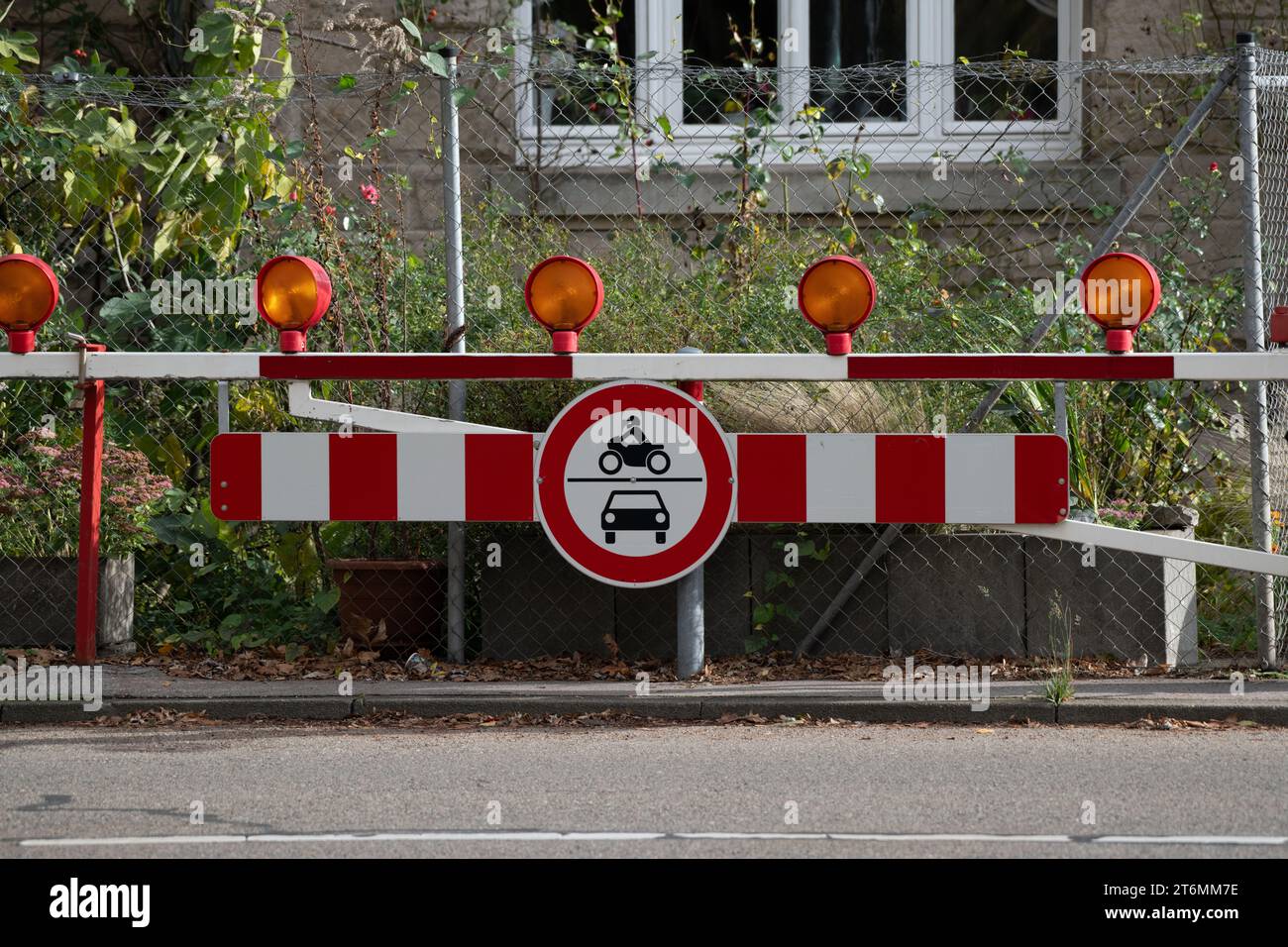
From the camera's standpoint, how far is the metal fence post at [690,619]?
603 centimetres

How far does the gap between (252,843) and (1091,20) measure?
299 inches

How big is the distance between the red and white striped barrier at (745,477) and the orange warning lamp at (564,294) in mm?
→ 483

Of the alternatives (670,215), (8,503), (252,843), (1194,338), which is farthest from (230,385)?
(1194,338)

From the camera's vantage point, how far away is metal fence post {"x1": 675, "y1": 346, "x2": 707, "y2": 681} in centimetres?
603

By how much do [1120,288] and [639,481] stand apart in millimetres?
1845

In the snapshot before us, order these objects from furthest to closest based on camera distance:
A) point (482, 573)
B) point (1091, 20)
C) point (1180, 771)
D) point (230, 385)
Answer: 1. point (1091, 20)
2. point (230, 385)
3. point (482, 573)
4. point (1180, 771)

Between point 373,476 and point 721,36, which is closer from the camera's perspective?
point 373,476

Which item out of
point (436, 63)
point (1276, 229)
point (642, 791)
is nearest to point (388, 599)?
point (436, 63)

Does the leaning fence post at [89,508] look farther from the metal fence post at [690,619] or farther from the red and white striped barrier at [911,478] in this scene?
the red and white striped barrier at [911,478]

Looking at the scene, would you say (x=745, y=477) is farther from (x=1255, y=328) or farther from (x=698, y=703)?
(x=1255, y=328)

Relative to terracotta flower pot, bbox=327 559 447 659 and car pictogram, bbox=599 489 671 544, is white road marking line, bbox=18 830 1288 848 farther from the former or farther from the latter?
terracotta flower pot, bbox=327 559 447 659

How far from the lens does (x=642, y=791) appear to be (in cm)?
455

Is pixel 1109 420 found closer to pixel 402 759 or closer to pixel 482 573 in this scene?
pixel 482 573

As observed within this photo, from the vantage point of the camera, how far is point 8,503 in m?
6.95
